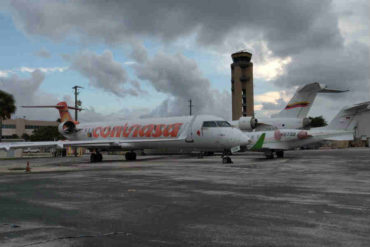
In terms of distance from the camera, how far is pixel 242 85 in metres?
106

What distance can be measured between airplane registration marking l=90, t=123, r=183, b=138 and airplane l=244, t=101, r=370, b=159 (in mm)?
6354

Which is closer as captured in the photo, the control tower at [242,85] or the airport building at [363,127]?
the airport building at [363,127]

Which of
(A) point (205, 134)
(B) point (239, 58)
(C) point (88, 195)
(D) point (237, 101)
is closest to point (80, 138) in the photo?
(A) point (205, 134)

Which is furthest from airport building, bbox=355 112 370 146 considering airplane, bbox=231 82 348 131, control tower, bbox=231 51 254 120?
airplane, bbox=231 82 348 131

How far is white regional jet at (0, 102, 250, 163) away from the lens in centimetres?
2111

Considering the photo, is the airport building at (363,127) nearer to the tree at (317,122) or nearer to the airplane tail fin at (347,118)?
the tree at (317,122)

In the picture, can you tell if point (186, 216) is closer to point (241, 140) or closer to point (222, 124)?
point (241, 140)

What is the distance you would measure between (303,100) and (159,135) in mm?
15749

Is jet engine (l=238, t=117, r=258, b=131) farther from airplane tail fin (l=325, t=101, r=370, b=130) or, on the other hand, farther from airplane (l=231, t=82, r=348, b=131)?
airplane tail fin (l=325, t=101, r=370, b=130)

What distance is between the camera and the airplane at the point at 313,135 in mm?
25906

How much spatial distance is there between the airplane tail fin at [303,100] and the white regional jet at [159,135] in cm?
1334

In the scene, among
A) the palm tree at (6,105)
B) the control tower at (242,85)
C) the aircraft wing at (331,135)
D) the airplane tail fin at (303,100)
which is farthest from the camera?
the control tower at (242,85)

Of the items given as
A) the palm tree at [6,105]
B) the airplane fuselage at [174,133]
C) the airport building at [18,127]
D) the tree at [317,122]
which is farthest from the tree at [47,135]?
the airplane fuselage at [174,133]

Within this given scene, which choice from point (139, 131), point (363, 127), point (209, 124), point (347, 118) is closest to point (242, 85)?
point (363, 127)
